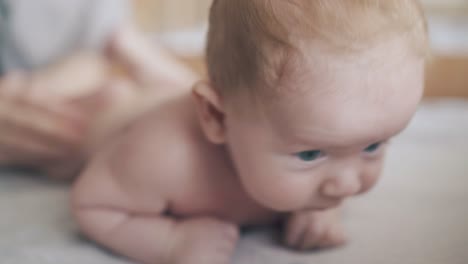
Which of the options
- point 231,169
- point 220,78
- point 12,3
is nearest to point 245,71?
point 220,78

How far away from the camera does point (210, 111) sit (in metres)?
0.63

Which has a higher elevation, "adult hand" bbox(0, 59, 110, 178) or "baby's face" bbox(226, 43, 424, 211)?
"baby's face" bbox(226, 43, 424, 211)

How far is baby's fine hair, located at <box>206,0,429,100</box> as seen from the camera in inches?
19.7

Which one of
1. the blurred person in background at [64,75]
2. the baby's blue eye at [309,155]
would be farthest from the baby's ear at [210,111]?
the blurred person in background at [64,75]

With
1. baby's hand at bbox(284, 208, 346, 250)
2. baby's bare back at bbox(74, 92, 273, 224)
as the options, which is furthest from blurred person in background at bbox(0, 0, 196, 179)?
baby's hand at bbox(284, 208, 346, 250)

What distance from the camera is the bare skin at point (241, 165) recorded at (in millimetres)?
521

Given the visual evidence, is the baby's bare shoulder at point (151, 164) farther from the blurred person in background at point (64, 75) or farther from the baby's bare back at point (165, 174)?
the blurred person in background at point (64, 75)

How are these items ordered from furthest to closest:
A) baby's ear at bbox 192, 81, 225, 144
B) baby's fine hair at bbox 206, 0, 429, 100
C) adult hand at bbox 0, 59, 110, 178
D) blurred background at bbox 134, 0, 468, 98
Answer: blurred background at bbox 134, 0, 468, 98 < adult hand at bbox 0, 59, 110, 178 < baby's ear at bbox 192, 81, 225, 144 < baby's fine hair at bbox 206, 0, 429, 100

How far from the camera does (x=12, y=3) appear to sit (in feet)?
3.74

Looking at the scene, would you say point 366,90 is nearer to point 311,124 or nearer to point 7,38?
point 311,124

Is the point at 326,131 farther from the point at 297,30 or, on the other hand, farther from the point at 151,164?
the point at 151,164

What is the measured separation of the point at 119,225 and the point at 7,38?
26.8 inches

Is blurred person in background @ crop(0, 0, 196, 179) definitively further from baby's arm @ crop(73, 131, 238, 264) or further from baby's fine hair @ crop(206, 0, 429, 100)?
baby's fine hair @ crop(206, 0, 429, 100)

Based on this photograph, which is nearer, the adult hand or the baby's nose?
the baby's nose
